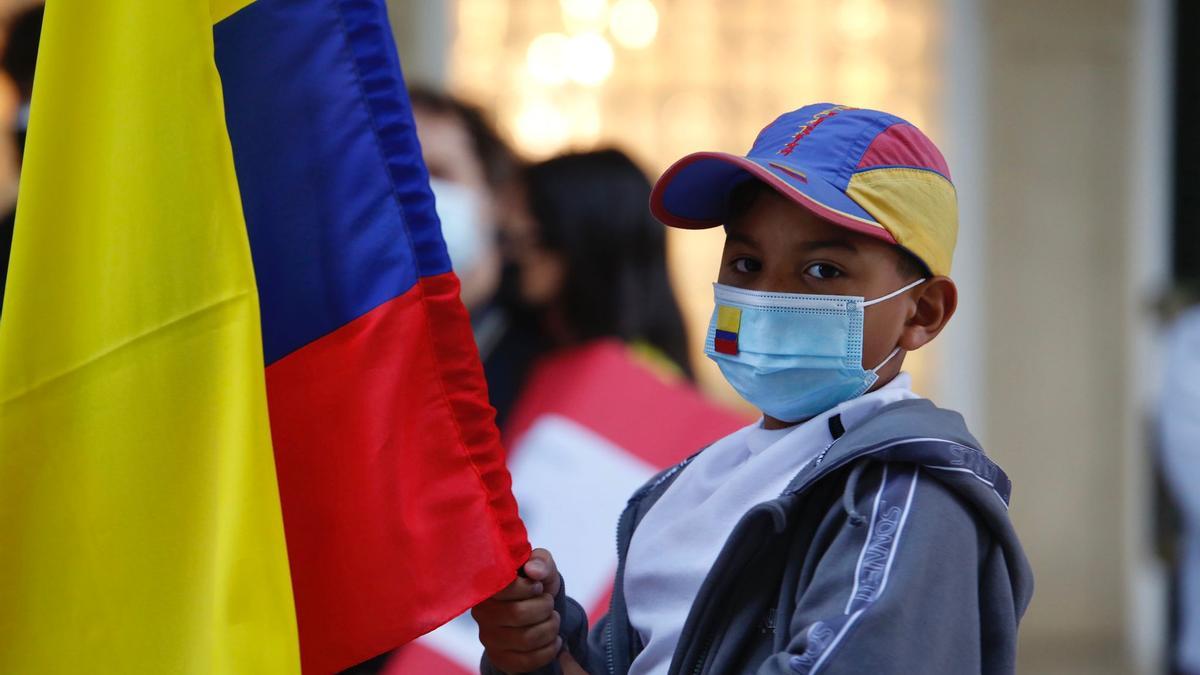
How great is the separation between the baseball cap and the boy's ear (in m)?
0.02

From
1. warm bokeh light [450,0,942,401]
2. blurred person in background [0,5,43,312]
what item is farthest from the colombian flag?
warm bokeh light [450,0,942,401]

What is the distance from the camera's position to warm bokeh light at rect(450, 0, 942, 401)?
21.0 feet

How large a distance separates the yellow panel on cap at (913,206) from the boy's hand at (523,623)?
573 mm

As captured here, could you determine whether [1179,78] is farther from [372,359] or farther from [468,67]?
[372,359]

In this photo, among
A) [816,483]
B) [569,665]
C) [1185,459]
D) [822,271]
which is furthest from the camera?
[1185,459]

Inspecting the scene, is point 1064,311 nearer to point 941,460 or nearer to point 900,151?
point 900,151

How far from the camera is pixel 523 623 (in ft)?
5.67

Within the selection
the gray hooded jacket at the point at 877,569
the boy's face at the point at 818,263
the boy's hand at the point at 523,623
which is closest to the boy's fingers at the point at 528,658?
the boy's hand at the point at 523,623

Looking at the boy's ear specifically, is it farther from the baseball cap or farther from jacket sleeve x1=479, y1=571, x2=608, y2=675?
jacket sleeve x1=479, y1=571, x2=608, y2=675

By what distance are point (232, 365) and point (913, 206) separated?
0.78 metres

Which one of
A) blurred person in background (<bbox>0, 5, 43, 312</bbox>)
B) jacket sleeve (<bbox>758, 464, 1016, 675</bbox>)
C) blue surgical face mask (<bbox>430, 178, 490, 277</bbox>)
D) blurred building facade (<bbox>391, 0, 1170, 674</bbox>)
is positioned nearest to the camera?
jacket sleeve (<bbox>758, 464, 1016, 675</bbox>)

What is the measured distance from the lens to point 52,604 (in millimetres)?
1636

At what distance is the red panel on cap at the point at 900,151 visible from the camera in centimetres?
163

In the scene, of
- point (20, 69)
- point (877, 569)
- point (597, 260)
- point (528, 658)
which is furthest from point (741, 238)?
point (597, 260)
